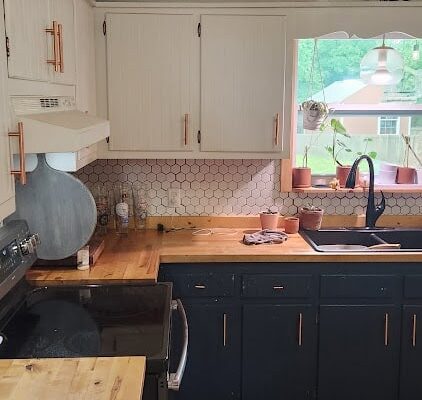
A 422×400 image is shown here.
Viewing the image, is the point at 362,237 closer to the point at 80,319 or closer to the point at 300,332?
the point at 300,332

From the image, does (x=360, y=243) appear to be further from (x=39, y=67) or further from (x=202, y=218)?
(x=39, y=67)

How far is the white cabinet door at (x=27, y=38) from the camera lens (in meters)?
1.83

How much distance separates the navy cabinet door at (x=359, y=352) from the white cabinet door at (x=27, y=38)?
176 cm

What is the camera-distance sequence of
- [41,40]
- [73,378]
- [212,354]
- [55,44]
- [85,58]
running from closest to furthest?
[73,378], [41,40], [55,44], [85,58], [212,354]

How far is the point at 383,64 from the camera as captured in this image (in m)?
3.32

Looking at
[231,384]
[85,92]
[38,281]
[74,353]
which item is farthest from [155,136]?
[74,353]

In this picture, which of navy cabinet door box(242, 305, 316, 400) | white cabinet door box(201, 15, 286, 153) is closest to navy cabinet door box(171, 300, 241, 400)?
navy cabinet door box(242, 305, 316, 400)

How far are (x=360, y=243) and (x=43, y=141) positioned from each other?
2.16m

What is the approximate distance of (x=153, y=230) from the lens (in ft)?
11.5

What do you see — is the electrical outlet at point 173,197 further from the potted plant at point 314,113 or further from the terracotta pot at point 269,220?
the potted plant at point 314,113

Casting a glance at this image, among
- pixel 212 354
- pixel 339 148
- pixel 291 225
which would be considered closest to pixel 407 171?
pixel 339 148

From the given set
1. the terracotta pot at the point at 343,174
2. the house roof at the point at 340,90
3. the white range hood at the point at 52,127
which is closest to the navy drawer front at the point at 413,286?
the terracotta pot at the point at 343,174

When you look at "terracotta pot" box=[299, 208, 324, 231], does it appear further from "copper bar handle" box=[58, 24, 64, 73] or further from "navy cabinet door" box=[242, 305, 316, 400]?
"copper bar handle" box=[58, 24, 64, 73]

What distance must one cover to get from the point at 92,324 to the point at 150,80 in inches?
57.1
